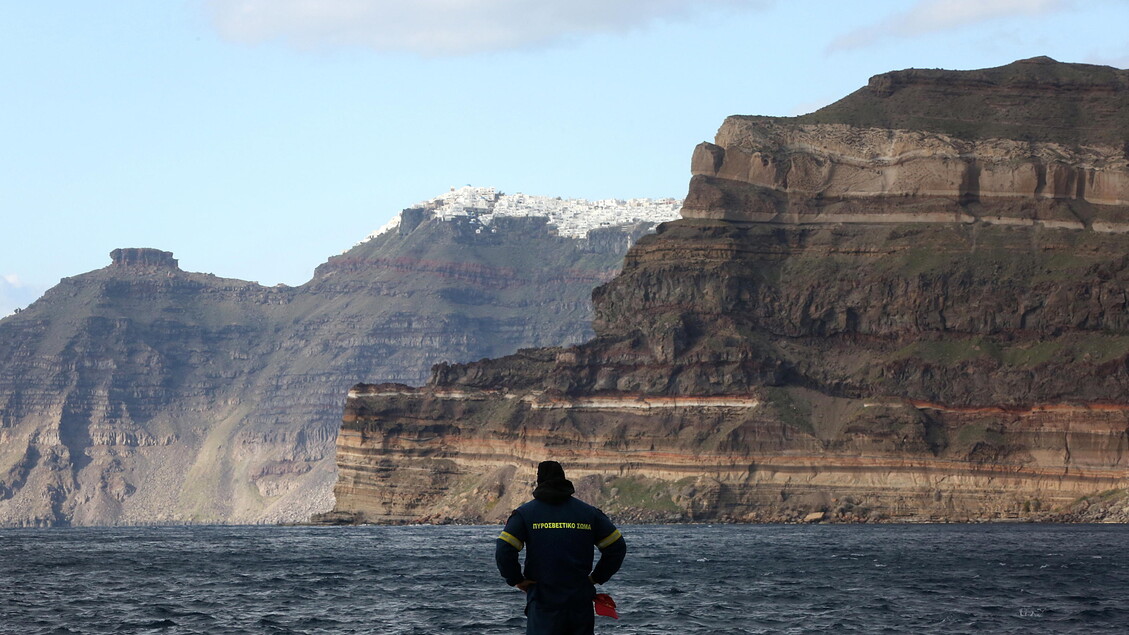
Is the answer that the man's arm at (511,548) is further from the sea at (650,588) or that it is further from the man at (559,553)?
the sea at (650,588)

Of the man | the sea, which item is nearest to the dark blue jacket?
the man

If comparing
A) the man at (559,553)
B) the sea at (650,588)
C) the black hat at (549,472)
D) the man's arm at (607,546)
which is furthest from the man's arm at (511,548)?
the sea at (650,588)

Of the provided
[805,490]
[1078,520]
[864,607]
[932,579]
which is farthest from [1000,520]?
[864,607]

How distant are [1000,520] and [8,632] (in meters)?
139

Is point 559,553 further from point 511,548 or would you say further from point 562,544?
point 511,548

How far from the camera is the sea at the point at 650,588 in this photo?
65.8m

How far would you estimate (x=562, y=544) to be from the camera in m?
31.0

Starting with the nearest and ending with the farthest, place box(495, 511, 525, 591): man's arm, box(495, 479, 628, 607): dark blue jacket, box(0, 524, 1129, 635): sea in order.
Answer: box(495, 511, 525, 591): man's arm < box(495, 479, 628, 607): dark blue jacket < box(0, 524, 1129, 635): sea

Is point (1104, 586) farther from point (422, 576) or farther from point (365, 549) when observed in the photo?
point (365, 549)

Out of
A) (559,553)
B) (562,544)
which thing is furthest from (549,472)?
(559,553)

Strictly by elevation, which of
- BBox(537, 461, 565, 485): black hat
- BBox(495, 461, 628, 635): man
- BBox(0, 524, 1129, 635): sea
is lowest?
BBox(0, 524, 1129, 635): sea

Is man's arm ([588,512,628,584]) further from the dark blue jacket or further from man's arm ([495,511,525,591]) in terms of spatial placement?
man's arm ([495,511,525,591])

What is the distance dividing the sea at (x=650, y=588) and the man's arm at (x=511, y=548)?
31798 mm

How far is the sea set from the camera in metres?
65.8
